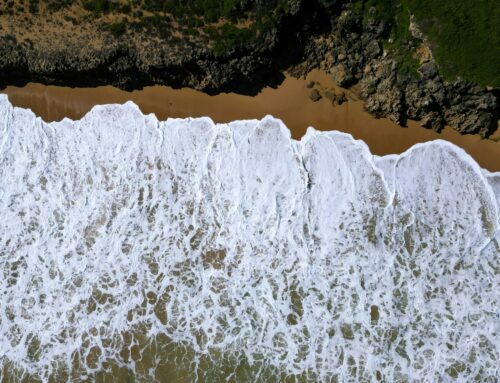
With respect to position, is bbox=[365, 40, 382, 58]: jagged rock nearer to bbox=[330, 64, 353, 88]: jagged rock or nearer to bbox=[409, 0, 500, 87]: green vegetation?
bbox=[330, 64, 353, 88]: jagged rock

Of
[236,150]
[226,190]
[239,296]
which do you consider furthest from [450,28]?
[239,296]

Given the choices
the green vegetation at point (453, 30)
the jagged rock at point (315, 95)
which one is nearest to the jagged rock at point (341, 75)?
the jagged rock at point (315, 95)

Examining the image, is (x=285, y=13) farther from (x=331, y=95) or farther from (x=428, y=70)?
(x=428, y=70)

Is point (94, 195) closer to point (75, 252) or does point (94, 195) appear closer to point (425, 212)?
point (75, 252)

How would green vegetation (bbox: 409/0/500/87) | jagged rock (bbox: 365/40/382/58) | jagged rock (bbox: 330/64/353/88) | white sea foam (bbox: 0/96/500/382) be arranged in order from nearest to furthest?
green vegetation (bbox: 409/0/500/87) → jagged rock (bbox: 365/40/382/58) → jagged rock (bbox: 330/64/353/88) → white sea foam (bbox: 0/96/500/382)

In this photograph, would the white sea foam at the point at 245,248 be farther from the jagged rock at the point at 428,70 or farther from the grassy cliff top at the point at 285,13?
the grassy cliff top at the point at 285,13

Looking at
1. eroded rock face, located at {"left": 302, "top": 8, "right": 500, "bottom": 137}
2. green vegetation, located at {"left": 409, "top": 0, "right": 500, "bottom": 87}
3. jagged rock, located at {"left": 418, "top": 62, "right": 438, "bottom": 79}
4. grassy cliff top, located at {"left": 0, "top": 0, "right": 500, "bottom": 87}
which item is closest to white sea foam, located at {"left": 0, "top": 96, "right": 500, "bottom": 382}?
eroded rock face, located at {"left": 302, "top": 8, "right": 500, "bottom": 137}

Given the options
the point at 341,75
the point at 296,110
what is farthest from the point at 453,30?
the point at 296,110
